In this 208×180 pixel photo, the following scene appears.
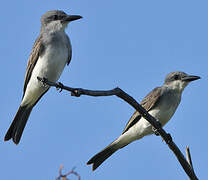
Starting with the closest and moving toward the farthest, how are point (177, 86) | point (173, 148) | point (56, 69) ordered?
point (173, 148) → point (56, 69) → point (177, 86)

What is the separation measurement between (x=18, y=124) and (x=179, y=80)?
10.8 ft

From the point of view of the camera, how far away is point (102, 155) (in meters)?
7.65

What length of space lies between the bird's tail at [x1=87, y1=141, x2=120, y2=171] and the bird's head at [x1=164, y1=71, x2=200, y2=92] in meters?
1.67

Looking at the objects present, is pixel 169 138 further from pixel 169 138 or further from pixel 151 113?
pixel 151 113

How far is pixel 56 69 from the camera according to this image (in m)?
7.09

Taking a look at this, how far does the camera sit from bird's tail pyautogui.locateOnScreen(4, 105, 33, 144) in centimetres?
779

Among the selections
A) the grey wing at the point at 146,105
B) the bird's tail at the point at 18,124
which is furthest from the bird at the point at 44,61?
the grey wing at the point at 146,105

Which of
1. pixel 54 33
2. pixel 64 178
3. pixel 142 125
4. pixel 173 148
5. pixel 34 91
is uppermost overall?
pixel 54 33

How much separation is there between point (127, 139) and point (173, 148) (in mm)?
2872

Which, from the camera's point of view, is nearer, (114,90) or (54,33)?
(114,90)

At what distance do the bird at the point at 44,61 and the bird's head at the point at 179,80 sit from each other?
2138mm

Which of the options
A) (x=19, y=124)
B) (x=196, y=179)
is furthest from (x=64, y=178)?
(x=19, y=124)

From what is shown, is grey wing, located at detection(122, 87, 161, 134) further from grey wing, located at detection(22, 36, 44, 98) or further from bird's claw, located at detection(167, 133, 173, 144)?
bird's claw, located at detection(167, 133, 173, 144)

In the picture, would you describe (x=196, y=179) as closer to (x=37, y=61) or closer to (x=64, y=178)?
(x=64, y=178)
